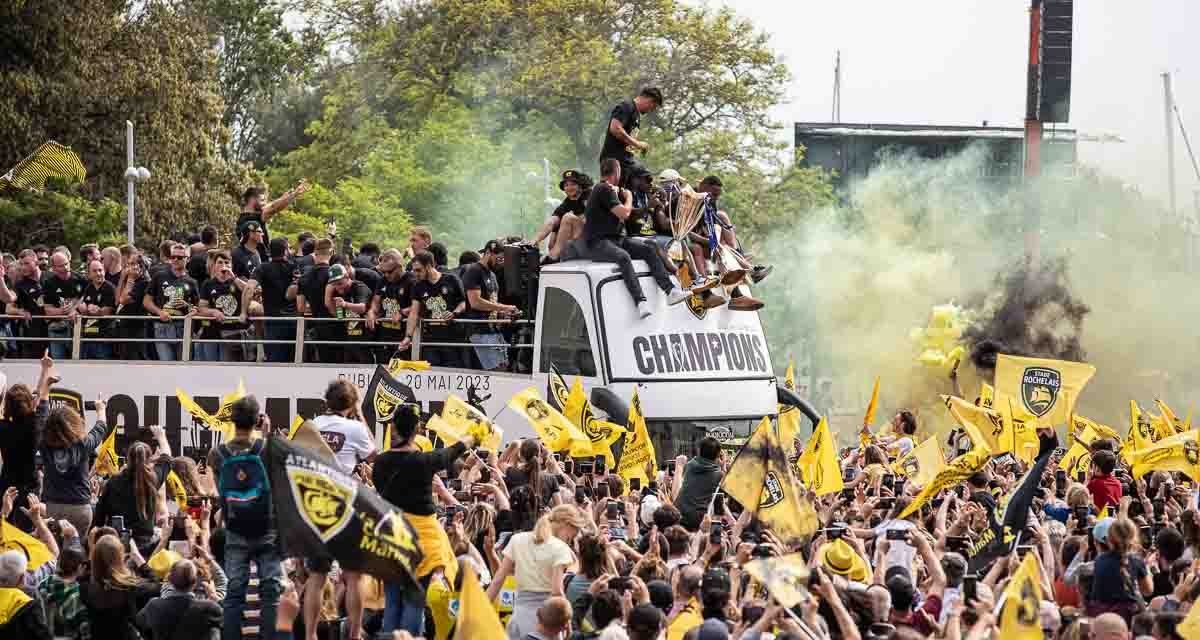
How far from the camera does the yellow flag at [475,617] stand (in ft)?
28.9

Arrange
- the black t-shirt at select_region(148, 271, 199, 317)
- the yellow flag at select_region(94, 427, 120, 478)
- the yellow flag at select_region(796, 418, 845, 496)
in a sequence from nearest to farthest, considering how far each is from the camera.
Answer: the yellow flag at select_region(796, 418, 845, 496) → the yellow flag at select_region(94, 427, 120, 478) → the black t-shirt at select_region(148, 271, 199, 317)

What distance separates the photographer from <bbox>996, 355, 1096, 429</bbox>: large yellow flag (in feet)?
58.1

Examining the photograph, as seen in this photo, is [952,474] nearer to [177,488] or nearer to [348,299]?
[177,488]

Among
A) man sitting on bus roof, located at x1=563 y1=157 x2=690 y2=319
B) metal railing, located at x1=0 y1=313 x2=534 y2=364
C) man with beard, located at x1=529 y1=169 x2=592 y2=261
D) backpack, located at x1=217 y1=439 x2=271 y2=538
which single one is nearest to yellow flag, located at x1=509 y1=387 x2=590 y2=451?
man sitting on bus roof, located at x1=563 y1=157 x2=690 y2=319

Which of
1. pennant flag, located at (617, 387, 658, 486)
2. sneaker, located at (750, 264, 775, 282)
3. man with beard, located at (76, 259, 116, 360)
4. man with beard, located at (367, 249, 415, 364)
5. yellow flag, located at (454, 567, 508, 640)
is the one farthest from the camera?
man with beard, located at (76, 259, 116, 360)

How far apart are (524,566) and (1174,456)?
592cm

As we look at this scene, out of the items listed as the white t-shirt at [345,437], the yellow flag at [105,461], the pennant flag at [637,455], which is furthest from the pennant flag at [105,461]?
the white t-shirt at [345,437]

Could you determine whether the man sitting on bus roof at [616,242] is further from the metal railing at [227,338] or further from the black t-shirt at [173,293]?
the black t-shirt at [173,293]

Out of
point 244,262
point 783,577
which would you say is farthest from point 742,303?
point 783,577

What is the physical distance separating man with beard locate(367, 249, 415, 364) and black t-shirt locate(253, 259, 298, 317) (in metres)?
0.84

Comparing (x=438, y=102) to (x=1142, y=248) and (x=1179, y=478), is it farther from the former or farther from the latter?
(x=1179, y=478)

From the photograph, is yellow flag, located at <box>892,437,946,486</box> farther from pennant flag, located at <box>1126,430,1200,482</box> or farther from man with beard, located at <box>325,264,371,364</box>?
man with beard, located at <box>325,264,371,364</box>

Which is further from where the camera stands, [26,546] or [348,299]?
[348,299]

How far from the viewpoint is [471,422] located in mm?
15117
